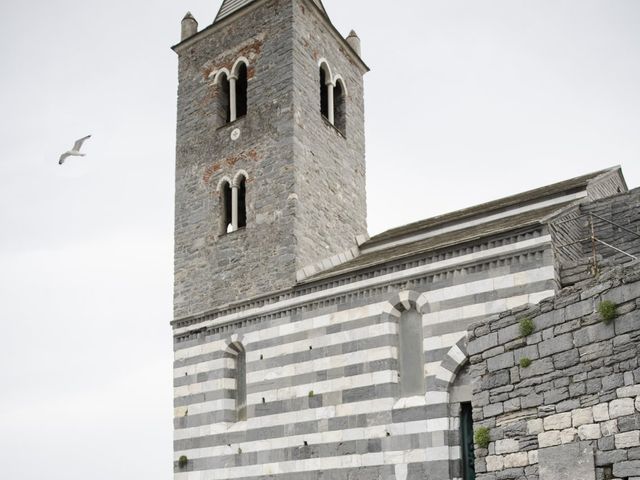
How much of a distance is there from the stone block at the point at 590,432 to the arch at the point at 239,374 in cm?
1215

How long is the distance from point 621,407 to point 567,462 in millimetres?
1021

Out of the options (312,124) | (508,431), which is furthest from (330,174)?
(508,431)

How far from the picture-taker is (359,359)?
63.3ft

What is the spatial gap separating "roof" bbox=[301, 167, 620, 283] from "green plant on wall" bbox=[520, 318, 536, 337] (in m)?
6.85

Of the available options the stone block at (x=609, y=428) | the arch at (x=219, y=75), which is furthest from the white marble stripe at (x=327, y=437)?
the arch at (x=219, y=75)

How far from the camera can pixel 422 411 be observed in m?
18.1

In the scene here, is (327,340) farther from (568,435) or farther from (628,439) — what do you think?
(628,439)

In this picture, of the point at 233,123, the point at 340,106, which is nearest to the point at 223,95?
the point at 233,123

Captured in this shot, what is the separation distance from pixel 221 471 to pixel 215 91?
1035 centimetres

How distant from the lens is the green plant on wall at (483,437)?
11430 millimetres

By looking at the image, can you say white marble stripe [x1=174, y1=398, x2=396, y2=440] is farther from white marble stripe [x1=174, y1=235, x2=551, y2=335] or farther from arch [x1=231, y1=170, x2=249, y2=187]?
arch [x1=231, y1=170, x2=249, y2=187]

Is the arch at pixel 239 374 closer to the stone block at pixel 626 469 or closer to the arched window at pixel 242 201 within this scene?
the arched window at pixel 242 201

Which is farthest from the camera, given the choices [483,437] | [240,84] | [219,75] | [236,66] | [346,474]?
[219,75]

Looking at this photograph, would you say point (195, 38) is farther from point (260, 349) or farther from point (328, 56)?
point (260, 349)
